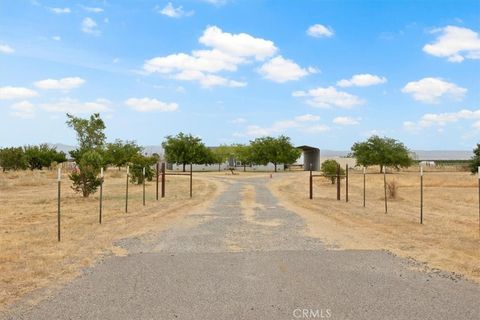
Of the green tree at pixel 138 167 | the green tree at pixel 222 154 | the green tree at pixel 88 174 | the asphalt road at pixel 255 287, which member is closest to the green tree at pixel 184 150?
the green tree at pixel 222 154

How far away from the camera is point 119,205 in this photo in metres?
23.7

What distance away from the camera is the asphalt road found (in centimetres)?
632

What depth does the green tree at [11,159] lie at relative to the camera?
65188 mm

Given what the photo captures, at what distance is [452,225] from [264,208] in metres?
7.72

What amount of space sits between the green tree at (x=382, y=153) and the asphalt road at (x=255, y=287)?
63647mm

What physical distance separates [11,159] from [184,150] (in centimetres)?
2634

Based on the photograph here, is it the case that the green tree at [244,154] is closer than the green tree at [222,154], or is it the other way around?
the green tree at [244,154]

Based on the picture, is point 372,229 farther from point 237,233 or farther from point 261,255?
point 261,255

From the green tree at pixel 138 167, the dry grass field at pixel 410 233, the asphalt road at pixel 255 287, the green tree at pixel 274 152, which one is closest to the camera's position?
the asphalt road at pixel 255 287

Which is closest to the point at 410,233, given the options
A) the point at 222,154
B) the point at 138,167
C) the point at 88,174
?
the point at 88,174

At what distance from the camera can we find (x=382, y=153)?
72.7 meters

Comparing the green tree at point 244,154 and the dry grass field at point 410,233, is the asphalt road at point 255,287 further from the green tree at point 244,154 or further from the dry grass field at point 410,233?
the green tree at point 244,154

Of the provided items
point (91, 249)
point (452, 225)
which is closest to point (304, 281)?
point (91, 249)

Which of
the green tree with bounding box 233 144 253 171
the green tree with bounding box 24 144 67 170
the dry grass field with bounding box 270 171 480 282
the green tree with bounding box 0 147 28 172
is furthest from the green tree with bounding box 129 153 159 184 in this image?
the green tree with bounding box 233 144 253 171
